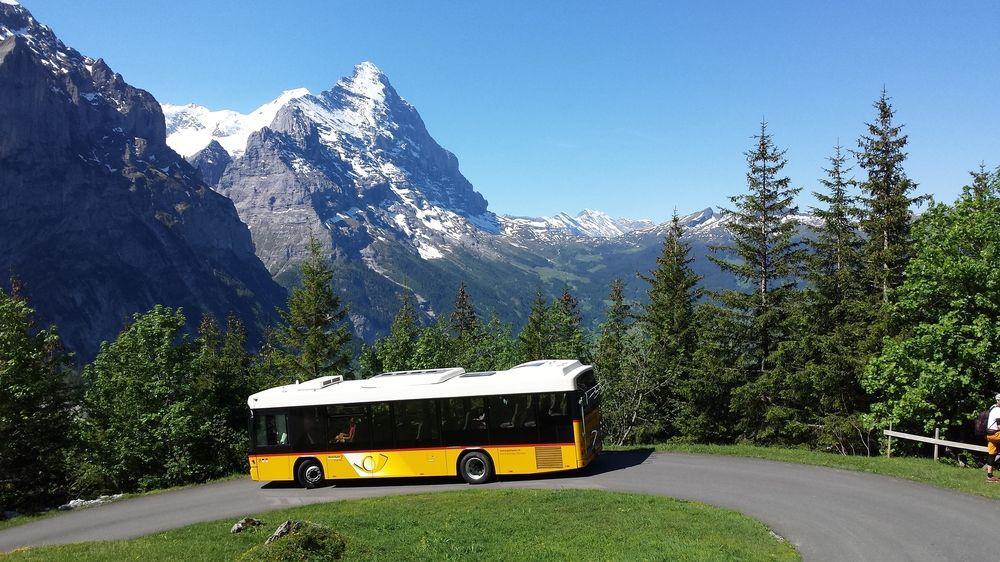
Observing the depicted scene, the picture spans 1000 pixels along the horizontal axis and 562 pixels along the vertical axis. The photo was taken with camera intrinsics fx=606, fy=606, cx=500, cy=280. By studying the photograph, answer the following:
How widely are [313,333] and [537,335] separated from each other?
26.1 meters

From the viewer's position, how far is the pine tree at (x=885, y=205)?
97.7ft

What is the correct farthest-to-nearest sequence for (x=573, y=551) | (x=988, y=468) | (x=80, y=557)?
(x=988, y=468) → (x=80, y=557) → (x=573, y=551)

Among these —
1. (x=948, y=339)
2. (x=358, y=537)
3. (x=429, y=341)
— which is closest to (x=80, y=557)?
(x=358, y=537)

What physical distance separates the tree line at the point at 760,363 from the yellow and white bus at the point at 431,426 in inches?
286

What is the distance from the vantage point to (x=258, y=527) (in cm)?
1703

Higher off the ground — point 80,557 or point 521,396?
point 521,396

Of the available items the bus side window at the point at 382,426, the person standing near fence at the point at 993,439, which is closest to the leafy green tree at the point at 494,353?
the bus side window at the point at 382,426

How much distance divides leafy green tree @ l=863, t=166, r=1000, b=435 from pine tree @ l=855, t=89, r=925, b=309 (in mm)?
2940

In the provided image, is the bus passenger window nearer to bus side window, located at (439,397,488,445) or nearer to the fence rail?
bus side window, located at (439,397,488,445)

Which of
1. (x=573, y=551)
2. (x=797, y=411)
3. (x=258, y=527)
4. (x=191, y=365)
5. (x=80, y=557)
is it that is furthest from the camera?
(x=797, y=411)

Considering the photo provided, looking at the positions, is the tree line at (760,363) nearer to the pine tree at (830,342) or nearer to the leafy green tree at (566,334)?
the pine tree at (830,342)

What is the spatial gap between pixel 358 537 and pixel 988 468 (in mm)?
19583

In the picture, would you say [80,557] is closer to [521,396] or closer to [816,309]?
[521,396]

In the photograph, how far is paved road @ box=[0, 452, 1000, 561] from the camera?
14680 mm
